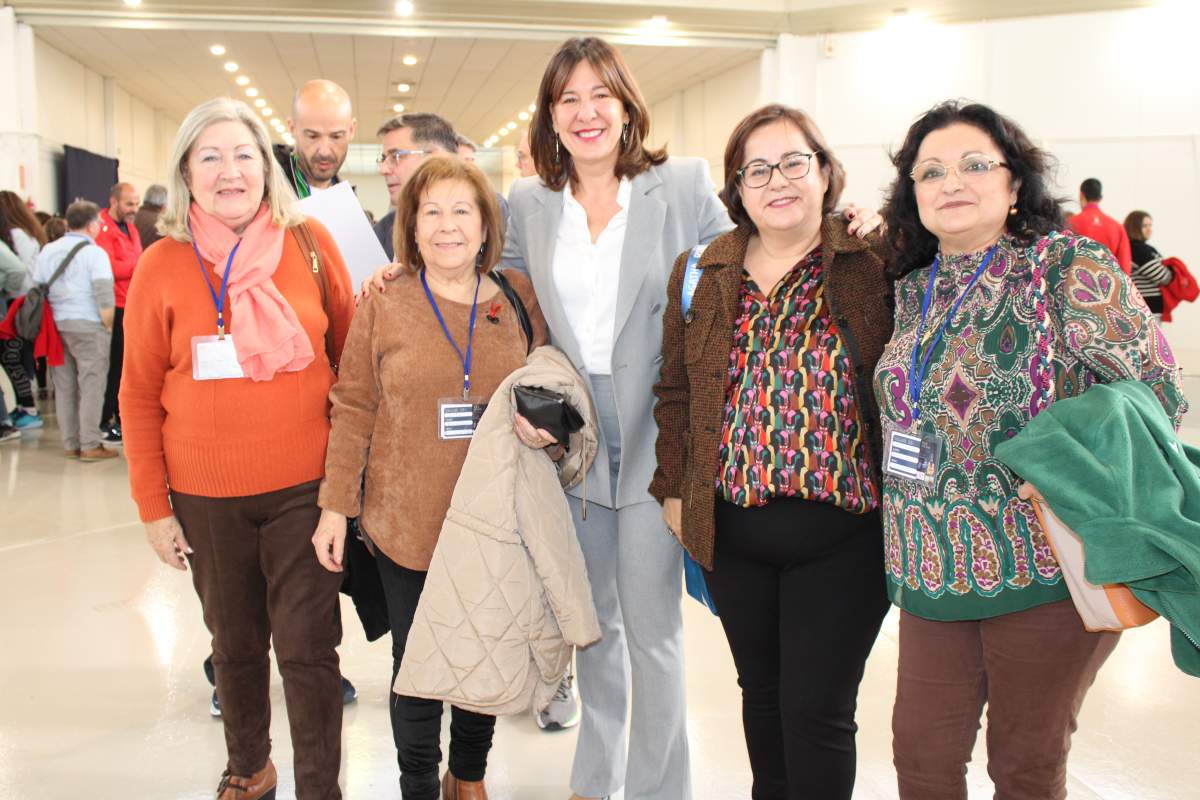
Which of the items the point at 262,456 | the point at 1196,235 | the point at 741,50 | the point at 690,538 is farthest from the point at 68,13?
the point at 1196,235

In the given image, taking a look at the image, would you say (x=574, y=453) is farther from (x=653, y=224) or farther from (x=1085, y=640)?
(x=1085, y=640)

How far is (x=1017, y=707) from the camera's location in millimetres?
1563

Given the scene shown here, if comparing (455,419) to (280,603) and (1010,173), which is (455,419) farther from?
(1010,173)

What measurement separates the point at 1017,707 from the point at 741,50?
37.2ft

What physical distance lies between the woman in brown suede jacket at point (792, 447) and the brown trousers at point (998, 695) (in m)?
0.12

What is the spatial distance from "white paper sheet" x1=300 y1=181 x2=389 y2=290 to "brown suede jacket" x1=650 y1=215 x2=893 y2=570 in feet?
3.87

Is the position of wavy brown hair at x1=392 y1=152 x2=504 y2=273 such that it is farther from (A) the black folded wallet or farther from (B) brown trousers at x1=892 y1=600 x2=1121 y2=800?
(B) brown trousers at x1=892 y1=600 x2=1121 y2=800

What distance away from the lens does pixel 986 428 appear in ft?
5.09

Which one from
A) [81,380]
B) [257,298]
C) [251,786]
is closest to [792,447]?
[257,298]

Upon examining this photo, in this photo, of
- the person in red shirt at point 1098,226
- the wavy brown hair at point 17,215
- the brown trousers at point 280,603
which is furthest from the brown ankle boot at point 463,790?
the person in red shirt at point 1098,226

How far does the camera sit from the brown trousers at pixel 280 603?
2.08 m

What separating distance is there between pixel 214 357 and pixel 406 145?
1.20m

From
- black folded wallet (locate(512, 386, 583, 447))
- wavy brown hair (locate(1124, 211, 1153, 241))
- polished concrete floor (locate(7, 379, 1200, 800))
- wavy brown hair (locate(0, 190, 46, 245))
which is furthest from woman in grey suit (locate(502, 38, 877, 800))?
wavy brown hair (locate(1124, 211, 1153, 241))

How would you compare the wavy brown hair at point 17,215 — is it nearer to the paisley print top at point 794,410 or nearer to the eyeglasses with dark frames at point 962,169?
the paisley print top at point 794,410
